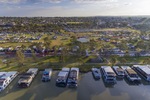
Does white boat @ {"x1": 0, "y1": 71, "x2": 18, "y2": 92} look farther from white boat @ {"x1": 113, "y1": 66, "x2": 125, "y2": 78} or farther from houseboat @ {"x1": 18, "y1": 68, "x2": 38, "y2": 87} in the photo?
white boat @ {"x1": 113, "y1": 66, "x2": 125, "y2": 78}

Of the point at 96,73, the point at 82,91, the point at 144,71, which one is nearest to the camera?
the point at 82,91

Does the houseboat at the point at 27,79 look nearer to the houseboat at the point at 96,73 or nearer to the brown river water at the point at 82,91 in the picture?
the brown river water at the point at 82,91

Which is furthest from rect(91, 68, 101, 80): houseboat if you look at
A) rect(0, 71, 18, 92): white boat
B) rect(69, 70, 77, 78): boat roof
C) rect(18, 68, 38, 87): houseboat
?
rect(0, 71, 18, 92): white boat

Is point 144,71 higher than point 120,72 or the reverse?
higher

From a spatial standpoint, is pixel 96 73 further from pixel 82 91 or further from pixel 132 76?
pixel 132 76

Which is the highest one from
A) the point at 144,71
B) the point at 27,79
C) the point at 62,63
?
the point at 144,71

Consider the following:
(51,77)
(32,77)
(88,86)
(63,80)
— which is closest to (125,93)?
(88,86)

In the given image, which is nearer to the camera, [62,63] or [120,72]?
[120,72]

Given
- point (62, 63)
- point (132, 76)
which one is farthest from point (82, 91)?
point (62, 63)
